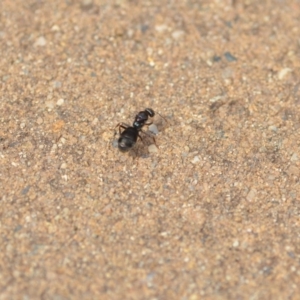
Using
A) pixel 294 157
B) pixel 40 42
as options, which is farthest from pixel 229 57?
pixel 40 42

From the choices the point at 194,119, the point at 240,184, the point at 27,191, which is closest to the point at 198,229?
the point at 240,184

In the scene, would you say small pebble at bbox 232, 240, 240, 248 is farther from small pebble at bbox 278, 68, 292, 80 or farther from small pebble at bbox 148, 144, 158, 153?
small pebble at bbox 278, 68, 292, 80

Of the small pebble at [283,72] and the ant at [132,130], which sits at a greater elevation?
the small pebble at [283,72]

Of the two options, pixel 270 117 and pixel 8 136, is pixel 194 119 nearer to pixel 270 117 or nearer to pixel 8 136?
pixel 270 117

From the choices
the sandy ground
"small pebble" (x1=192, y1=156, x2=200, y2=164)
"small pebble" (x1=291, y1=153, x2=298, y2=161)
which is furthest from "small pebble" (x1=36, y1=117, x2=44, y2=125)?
"small pebble" (x1=291, y1=153, x2=298, y2=161)

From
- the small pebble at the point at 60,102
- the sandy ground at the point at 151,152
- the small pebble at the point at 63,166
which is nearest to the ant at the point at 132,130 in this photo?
the sandy ground at the point at 151,152

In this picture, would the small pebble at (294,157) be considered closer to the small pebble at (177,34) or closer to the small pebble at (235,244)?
the small pebble at (235,244)
